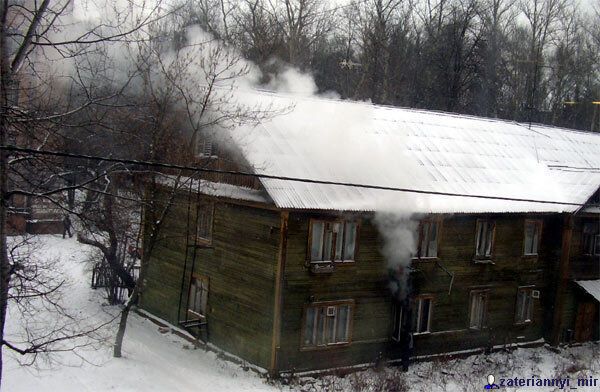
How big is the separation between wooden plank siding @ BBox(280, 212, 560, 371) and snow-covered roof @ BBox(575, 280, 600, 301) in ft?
4.16

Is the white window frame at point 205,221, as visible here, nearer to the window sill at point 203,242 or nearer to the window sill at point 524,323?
the window sill at point 203,242

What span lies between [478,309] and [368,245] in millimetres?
5060

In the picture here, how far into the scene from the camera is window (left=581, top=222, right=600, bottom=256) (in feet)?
69.1

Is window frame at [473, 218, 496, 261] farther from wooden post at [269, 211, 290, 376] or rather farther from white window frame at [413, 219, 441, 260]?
wooden post at [269, 211, 290, 376]

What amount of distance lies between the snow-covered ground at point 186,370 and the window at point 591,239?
343cm

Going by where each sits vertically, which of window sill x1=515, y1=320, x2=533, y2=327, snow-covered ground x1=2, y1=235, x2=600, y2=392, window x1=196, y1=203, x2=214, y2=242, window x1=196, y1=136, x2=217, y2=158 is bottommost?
snow-covered ground x1=2, y1=235, x2=600, y2=392

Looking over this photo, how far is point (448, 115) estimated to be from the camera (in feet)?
75.4

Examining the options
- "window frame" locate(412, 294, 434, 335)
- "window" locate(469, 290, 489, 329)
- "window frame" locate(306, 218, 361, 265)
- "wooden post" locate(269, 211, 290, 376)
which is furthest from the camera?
"window" locate(469, 290, 489, 329)

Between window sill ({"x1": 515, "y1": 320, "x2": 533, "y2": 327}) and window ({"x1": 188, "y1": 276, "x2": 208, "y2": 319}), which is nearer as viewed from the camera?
window ({"x1": 188, "y1": 276, "x2": 208, "y2": 319})

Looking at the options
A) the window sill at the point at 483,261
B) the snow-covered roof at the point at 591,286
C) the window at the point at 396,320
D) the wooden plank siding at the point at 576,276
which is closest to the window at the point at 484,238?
the window sill at the point at 483,261

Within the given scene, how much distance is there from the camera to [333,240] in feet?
52.2

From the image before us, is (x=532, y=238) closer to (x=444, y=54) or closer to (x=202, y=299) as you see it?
(x=202, y=299)

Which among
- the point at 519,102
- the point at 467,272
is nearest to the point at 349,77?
the point at 519,102

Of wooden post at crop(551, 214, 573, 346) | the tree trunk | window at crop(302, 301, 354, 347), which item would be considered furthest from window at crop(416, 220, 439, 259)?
the tree trunk
